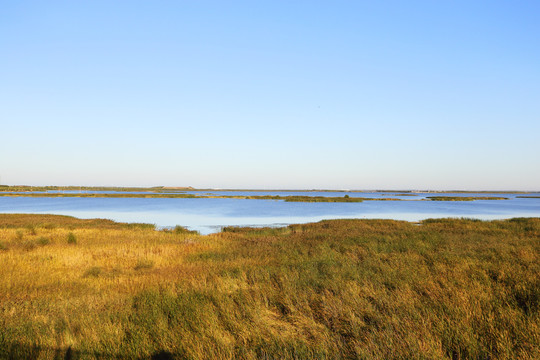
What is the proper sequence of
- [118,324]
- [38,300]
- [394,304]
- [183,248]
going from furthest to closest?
[183,248], [38,300], [394,304], [118,324]

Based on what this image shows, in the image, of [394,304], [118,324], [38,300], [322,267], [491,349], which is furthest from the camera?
[322,267]

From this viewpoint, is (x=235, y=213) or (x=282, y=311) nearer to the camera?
(x=282, y=311)

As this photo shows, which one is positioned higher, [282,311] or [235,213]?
[282,311]

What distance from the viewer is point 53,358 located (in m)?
4.60

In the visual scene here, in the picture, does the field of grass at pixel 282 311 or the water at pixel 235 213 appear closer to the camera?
the field of grass at pixel 282 311

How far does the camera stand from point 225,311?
246 inches

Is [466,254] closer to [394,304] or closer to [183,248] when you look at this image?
[394,304]

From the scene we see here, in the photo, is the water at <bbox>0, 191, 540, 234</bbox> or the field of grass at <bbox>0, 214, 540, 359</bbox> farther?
the water at <bbox>0, 191, 540, 234</bbox>

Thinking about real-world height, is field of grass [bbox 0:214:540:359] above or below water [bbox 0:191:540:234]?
above

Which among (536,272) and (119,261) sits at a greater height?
(536,272)

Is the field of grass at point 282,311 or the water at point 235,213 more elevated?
the field of grass at point 282,311

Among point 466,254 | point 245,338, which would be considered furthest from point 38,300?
point 466,254

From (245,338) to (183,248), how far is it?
11549mm

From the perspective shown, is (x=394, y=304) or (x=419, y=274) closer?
(x=394, y=304)
